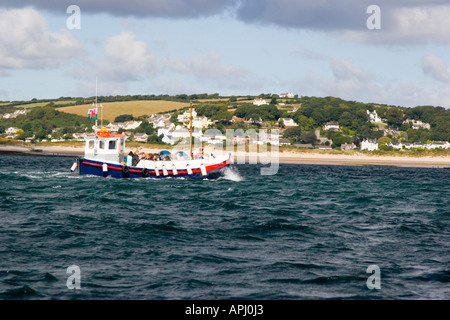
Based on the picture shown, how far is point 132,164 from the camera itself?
151ft

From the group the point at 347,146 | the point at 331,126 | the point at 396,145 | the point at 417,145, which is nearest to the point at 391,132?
the point at 331,126

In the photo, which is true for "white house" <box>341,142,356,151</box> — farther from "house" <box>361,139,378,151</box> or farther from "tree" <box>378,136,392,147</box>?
"tree" <box>378,136,392,147</box>

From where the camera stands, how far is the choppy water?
47.6ft

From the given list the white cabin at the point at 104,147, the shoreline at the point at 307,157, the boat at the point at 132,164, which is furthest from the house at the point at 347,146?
the white cabin at the point at 104,147

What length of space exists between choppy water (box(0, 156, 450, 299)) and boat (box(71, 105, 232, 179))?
9.89 meters

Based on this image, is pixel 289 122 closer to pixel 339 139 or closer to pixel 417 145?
pixel 339 139

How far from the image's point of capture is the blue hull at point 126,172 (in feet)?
149

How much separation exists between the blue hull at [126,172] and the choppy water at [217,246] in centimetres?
974

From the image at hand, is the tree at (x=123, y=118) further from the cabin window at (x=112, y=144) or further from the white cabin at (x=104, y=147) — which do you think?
the cabin window at (x=112, y=144)

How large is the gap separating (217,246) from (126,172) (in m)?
27.2

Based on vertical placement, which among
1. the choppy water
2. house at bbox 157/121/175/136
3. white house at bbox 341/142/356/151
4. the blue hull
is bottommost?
white house at bbox 341/142/356/151

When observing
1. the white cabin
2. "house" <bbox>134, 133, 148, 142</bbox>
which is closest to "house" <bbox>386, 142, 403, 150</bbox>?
"house" <bbox>134, 133, 148, 142</bbox>

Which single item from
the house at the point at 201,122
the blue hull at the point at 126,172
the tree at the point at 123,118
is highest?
the tree at the point at 123,118
